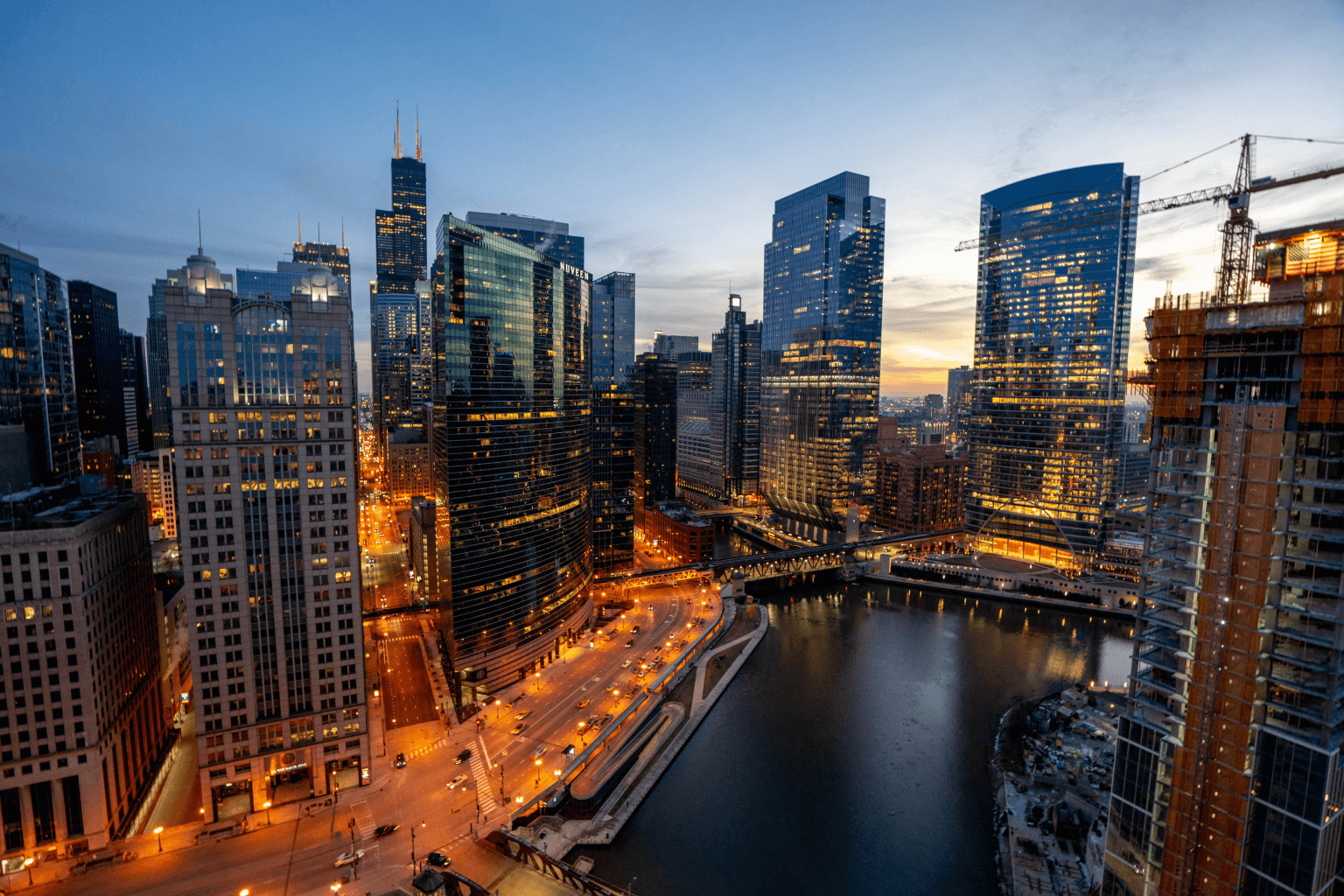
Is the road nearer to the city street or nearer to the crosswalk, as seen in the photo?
the city street

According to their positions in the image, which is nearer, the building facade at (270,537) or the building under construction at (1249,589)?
the building under construction at (1249,589)

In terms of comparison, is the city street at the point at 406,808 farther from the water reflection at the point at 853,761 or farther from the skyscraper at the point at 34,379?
the skyscraper at the point at 34,379

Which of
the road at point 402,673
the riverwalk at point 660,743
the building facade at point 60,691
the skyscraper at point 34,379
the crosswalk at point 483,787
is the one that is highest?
the skyscraper at point 34,379

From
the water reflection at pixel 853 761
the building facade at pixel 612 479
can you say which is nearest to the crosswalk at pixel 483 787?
the water reflection at pixel 853 761

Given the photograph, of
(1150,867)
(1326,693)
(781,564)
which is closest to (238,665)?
(1150,867)

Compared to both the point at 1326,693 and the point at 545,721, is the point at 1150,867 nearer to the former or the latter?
the point at 1326,693

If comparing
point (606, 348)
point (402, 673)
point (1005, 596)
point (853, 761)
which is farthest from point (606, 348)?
point (1005, 596)

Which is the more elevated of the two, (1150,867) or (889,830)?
(1150,867)

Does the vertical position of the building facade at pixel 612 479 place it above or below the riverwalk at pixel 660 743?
above
